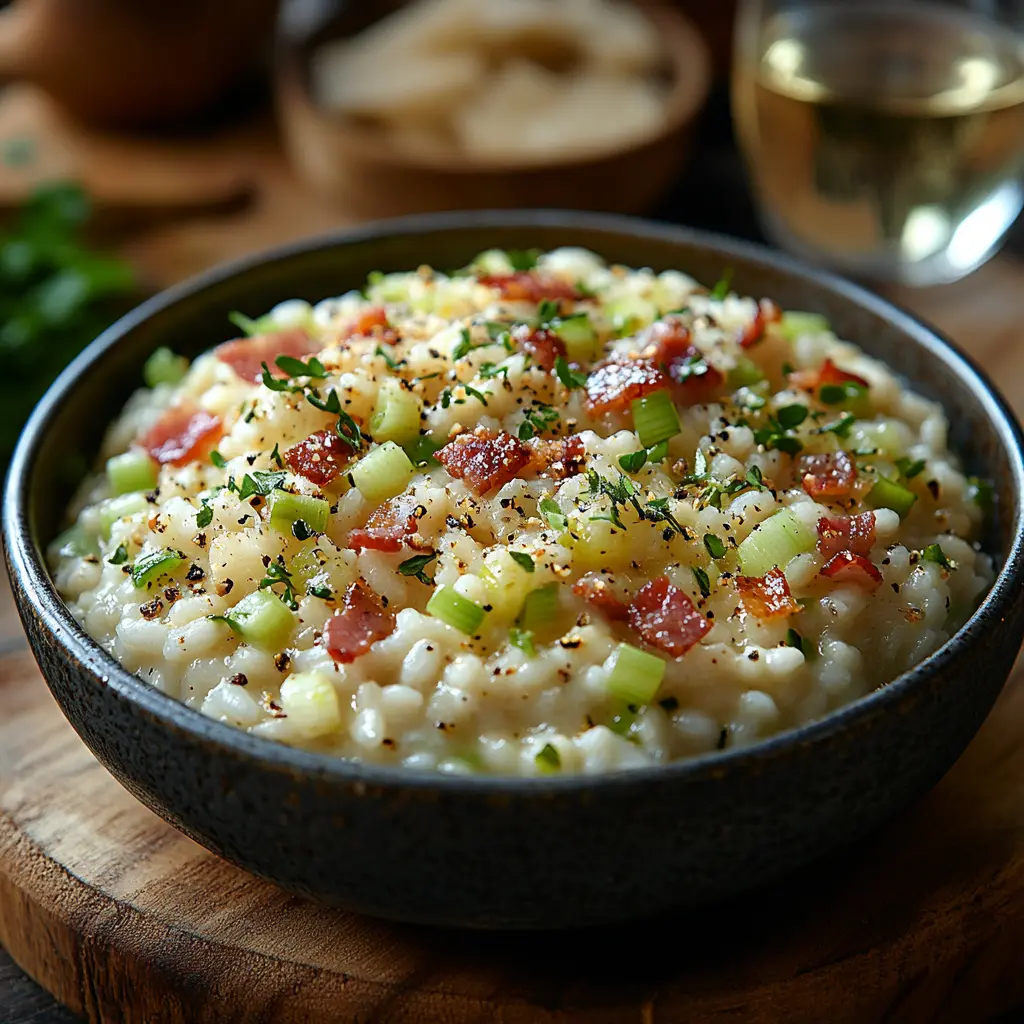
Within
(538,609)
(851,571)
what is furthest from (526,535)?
(851,571)

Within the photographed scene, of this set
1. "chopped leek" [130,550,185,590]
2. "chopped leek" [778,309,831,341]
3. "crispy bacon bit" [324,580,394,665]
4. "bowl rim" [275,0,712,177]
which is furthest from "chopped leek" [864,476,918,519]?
"bowl rim" [275,0,712,177]

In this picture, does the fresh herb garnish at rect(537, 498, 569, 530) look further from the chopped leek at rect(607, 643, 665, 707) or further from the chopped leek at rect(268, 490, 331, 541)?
the chopped leek at rect(268, 490, 331, 541)

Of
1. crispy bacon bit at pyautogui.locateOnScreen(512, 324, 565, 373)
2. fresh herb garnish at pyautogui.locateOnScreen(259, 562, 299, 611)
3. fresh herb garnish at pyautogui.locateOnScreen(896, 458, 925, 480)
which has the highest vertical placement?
crispy bacon bit at pyautogui.locateOnScreen(512, 324, 565, 373)

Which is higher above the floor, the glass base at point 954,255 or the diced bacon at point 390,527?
the diced bacon at point 390,527

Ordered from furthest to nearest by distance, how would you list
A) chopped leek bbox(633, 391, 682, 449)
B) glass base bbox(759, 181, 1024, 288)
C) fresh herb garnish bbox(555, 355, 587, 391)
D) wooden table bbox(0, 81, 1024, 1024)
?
glass base bbox(759, 181, 1024, 288), wooden table bbox(0, 81, 1024, 1024), fresh herb garnish bbox(555, 355, 587, 391), chopped leek bbox(633, 391, 682, 449)

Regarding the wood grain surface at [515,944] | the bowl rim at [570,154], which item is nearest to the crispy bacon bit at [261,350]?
the wood grain surface at [515,944]

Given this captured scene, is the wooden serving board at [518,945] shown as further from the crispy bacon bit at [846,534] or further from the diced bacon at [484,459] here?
the diced bacon at [484,459]
